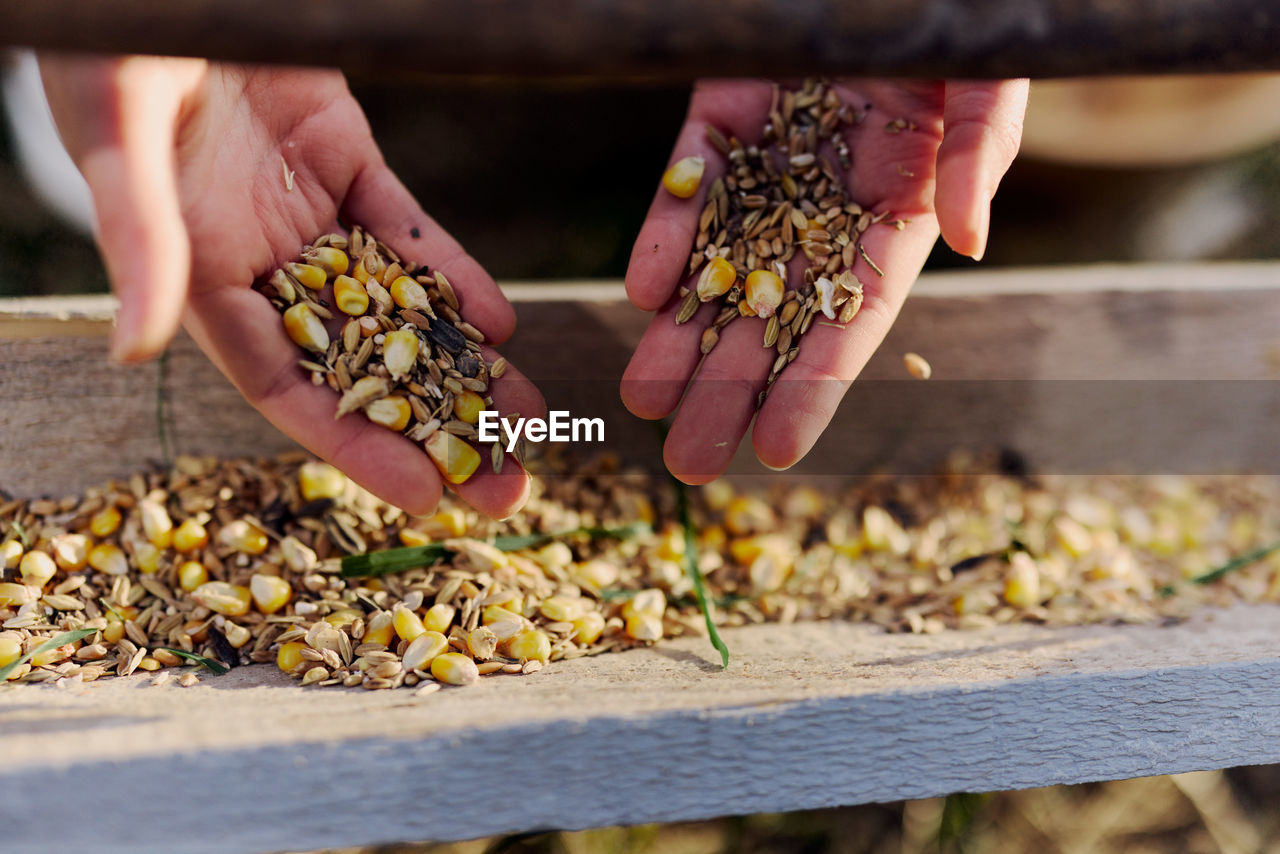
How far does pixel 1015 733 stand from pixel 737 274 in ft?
2.17

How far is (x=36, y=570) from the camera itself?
105 cm

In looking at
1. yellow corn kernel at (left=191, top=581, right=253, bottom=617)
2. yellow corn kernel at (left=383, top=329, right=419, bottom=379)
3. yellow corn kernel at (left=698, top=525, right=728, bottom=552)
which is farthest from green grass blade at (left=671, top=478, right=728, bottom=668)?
yellow corn kernel at (left=191, top=581, right=253, bottom=617)

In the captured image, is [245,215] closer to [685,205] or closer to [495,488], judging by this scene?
[495,488]

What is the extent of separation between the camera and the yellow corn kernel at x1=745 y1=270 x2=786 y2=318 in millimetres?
1132

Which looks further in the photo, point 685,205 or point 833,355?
point 685,205

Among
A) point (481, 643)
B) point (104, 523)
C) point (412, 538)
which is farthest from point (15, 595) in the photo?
point (481, 643)

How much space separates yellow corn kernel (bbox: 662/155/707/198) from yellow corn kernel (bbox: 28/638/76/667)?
37.8 inches

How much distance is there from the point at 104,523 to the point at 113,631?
7.2 inches

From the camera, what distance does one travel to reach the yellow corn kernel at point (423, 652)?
0.97m

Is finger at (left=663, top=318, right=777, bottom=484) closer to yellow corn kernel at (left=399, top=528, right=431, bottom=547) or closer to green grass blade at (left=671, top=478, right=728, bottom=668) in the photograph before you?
green grass blade at (left=671, top=478, right=728, bottom=668)

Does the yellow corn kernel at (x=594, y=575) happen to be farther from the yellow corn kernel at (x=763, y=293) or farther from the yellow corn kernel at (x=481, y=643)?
the yellow corn kernel at (x=763, y=293)

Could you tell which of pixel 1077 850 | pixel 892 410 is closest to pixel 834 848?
pixel 1077 850

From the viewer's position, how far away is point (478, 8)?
0.62 m

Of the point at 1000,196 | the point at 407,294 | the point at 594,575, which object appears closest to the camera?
the point at 407,294
